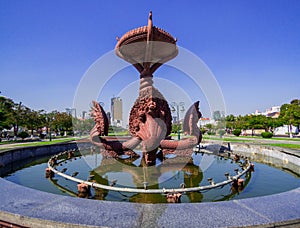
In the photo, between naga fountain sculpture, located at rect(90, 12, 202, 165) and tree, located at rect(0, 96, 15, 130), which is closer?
naga fountain sculpture, located at rect(90, 12, 202, 165)

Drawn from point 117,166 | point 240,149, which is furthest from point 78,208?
point 240,149

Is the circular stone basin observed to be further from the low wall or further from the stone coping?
the stone coping

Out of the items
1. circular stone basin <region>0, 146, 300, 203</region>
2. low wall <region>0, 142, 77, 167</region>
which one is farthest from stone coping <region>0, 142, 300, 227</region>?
low wall <region>0, 142, 77, 167</region>

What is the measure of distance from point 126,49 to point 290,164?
9.62m

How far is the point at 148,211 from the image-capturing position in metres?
3.07

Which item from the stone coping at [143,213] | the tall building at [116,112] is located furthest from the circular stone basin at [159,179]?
the tall building at [116,112]

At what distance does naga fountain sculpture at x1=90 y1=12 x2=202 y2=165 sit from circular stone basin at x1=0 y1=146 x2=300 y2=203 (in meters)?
0.76

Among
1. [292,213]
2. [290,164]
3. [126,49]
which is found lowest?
[290,164]

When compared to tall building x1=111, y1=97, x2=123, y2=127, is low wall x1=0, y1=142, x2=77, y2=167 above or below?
below

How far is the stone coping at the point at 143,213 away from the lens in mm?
2703

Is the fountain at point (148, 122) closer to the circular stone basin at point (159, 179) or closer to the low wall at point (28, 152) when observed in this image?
the circular stone basin at point (159, 179)

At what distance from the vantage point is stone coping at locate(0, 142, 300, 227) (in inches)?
106

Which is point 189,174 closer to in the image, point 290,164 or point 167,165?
point 167,165

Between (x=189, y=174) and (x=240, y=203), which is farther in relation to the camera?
(x=189, y=174)
